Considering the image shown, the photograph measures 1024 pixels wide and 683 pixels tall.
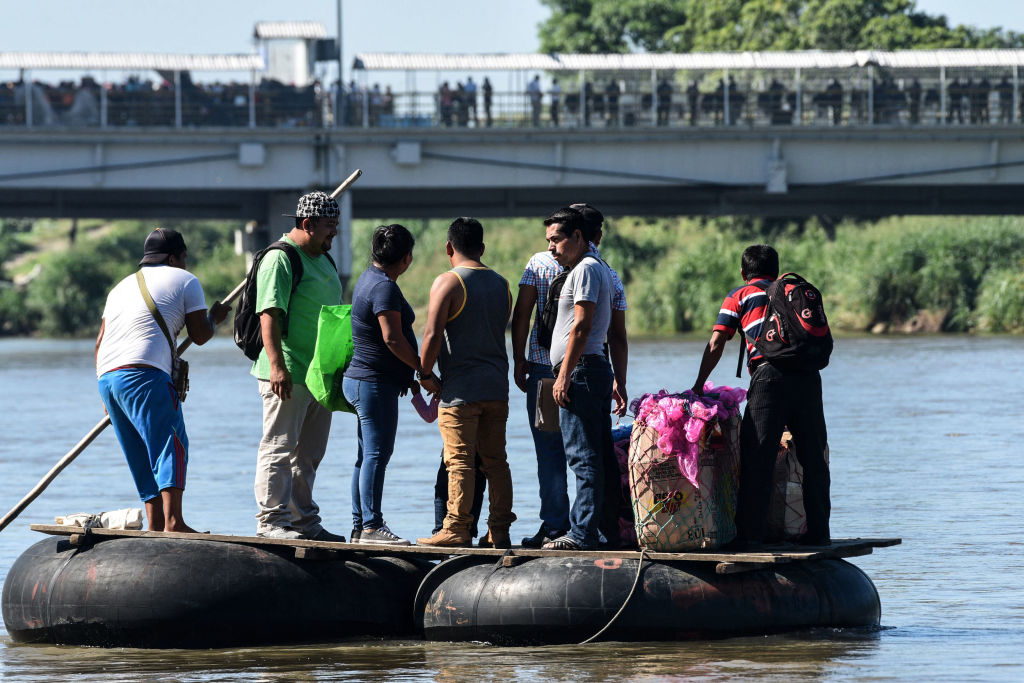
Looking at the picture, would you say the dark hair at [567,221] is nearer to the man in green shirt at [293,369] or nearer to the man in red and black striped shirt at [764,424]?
the man in red and black striped shirt at [764,424]

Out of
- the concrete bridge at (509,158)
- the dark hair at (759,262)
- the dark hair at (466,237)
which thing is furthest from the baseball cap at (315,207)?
the concrete bridge at (509,158)

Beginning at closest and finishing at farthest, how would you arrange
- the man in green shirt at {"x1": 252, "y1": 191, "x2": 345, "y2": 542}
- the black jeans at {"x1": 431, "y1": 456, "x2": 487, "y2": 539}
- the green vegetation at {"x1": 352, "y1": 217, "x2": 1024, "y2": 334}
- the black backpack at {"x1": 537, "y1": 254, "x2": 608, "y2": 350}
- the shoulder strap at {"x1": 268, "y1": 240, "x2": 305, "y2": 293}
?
the black backpack at {"x1": 537, "y1": 254, "x2": 608, "y2": 350}, the man in green shirt at {"x1": 252, "y1": 191, "x2": 345, "y2": 542}, the shoulder strap at {"x1": 268, "y1": 240, "x2": 305, "y2": 293}, the black jeans at {"x1": 431, "y1": 456, "x2": 487, "y2": 539}, the green vegetation at {"x1": 352, "y1": 217, "x2": 1024, "y2": 334}

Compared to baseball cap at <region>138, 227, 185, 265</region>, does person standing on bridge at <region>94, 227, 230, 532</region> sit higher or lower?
lower

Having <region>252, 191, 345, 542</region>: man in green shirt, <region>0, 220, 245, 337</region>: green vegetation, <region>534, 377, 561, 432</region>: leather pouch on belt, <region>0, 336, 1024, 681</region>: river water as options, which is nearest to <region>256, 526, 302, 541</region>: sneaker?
<region>252, 191, 345, 542</region>: man in green shirt

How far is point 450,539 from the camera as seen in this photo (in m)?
10.0

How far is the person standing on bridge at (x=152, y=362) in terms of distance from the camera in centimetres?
995

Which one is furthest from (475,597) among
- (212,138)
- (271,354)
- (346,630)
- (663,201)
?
(663,201)

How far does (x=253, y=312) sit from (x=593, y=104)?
3602 cm

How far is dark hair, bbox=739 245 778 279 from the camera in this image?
10.4 m

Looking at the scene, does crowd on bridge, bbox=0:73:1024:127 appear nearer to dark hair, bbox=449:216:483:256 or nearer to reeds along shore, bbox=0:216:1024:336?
reeds along shore, bbox=0:216:1024:336

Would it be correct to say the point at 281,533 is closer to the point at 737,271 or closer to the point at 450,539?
the point at 450,539

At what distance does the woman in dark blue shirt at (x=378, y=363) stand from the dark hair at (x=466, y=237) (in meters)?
0.24

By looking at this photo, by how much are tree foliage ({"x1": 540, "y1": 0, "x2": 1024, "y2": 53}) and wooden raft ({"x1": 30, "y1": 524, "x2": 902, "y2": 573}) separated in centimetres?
6980

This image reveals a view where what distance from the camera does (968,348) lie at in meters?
45.9
